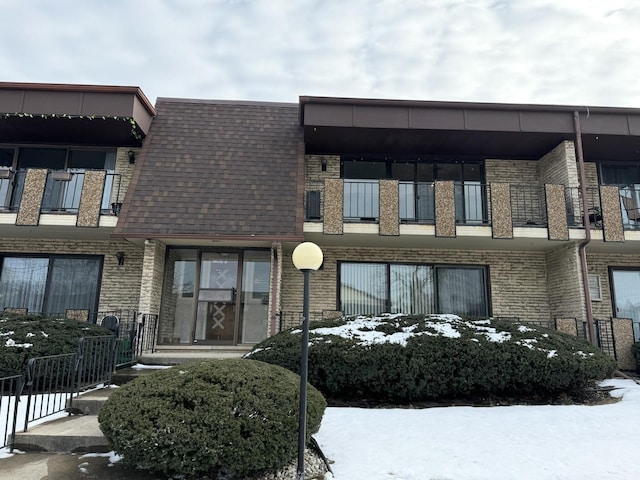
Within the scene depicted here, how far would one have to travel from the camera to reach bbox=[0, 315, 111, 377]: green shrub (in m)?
6.77

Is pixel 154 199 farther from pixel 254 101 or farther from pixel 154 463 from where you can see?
pixel 154 463

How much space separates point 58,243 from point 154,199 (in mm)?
3096

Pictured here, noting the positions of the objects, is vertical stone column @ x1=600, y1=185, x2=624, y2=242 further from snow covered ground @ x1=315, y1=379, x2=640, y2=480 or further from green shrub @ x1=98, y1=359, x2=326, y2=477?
green shrub @ x1=98, y1=359, x2=326, y2=477

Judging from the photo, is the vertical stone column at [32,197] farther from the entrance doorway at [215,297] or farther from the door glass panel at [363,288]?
the door glass panel at [363,288]

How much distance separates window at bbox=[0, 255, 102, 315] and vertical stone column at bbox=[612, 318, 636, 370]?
1236 centimetres

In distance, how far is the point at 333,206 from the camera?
32.0ft

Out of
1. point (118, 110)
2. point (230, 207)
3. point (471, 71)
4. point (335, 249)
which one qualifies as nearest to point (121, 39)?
point (118, 110)

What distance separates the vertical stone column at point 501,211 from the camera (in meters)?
9.79

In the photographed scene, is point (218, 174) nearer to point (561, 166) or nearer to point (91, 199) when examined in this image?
point (91, 199)

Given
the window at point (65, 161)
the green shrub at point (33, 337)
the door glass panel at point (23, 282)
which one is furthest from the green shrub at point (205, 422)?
the door glass panel at point (23, 282)

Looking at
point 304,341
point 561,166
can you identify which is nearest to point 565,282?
point 561,166

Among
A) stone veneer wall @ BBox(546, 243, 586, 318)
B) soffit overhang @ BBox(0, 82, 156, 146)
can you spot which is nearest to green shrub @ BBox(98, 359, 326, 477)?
soffit overhang @ BBox(0, 82, 156, 146)

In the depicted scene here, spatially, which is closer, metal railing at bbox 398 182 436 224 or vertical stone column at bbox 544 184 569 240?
vertical stone column at bbox 544 184 569 240

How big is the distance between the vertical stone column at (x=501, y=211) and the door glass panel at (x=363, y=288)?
2.90m
